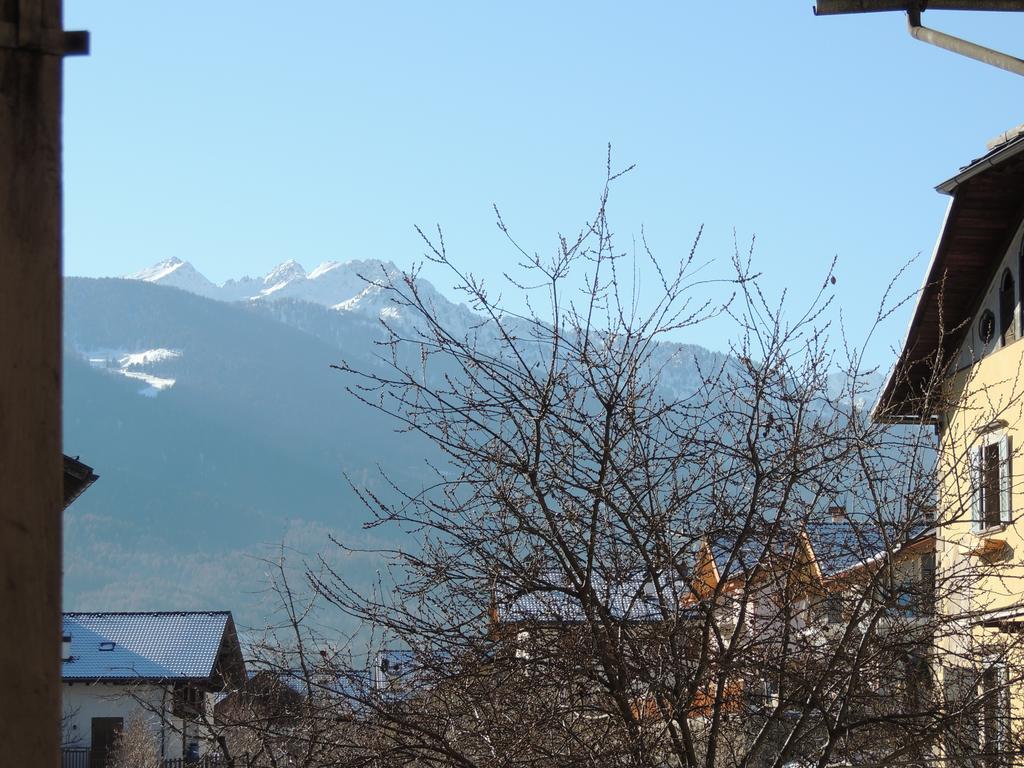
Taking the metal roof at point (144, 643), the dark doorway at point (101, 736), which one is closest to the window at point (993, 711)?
the metal roof at point (144, 643)

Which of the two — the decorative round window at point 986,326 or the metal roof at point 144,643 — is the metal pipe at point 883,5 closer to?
the decorative round window at point 986,326

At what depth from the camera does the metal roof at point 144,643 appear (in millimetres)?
48500

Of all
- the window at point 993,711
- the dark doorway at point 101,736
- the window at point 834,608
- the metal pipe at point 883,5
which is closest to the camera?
the metal pipe at point 883,5

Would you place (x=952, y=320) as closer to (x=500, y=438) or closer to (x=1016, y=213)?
(x=1016, y=213)

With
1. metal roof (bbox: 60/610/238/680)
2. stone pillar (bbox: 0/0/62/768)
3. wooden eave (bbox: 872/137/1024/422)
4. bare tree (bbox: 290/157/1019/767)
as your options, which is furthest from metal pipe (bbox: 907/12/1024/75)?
metal roof (bbox: 60/610/238/680)

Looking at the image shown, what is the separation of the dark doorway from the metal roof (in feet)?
5.85

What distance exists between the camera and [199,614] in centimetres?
5206

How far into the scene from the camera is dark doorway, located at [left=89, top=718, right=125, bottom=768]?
47.8 metres

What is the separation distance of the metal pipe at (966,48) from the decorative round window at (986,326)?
8.64m

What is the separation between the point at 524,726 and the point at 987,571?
282cm

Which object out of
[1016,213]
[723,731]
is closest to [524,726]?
[723,731]

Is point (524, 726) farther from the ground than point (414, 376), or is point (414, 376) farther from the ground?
point (414, 376)

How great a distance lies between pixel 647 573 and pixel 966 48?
3.07 metres

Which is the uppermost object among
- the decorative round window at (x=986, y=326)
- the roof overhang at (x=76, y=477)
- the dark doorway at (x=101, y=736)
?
the decorative round window at (x=986, y=326)
